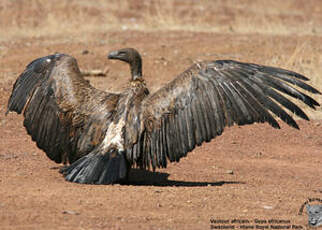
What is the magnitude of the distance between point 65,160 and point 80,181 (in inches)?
25.3

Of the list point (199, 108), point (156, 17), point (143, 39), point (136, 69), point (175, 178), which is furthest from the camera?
point (156, 17)

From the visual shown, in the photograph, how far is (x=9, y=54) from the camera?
14.8 metres

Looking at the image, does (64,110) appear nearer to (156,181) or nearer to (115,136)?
(115,136)

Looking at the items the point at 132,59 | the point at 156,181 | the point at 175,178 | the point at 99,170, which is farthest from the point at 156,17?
the point at 99,170

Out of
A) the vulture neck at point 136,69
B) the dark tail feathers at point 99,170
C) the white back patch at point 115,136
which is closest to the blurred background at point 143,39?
the vulture neck at point 136,69

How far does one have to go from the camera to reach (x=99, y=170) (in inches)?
280

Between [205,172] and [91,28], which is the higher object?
[91,28]

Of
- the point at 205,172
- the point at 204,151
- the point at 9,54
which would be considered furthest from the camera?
the point at 9,54

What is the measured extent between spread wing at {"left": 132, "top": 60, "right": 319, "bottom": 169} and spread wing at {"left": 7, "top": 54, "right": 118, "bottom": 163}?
0.49m

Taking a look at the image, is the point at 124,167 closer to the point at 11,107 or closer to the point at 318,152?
the point at 11,107

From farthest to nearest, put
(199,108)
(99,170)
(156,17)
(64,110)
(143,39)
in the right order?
(156,17) → (143,39) → (64,110) → (199,108) → (99,170)

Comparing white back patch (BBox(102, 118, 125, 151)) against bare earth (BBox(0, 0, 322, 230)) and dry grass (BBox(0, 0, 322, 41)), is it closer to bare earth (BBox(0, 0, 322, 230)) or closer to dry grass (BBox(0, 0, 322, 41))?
bare earth (BBox(0, 0, 322, 230))

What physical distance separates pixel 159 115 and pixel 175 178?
3.73 ft

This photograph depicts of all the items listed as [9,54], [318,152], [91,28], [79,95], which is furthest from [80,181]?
[91,28]
